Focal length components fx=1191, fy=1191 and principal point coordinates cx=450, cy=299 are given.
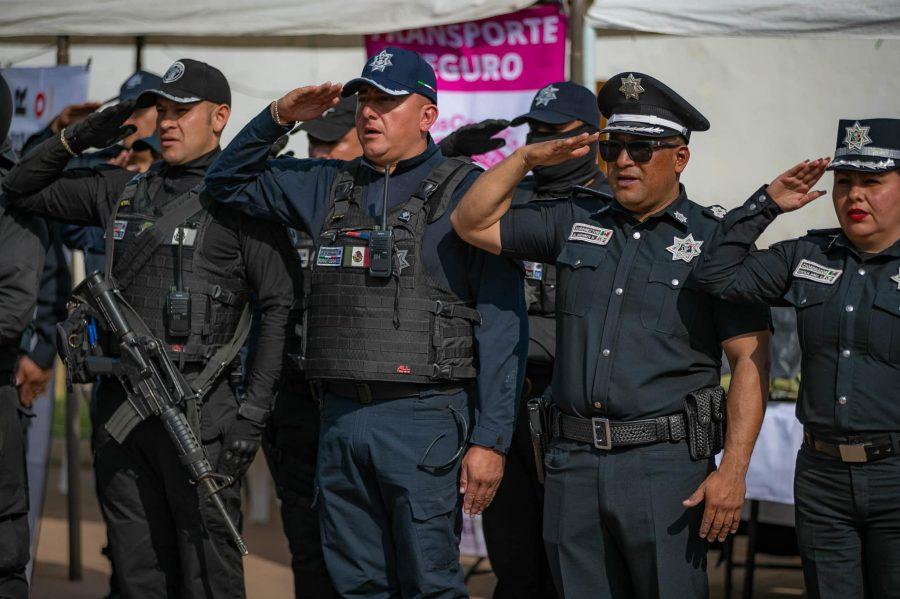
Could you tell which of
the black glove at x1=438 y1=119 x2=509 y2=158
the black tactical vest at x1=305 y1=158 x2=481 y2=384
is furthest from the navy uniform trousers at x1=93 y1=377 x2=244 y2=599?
the black glove at x1=438 y1=119 x2=509 y2=158

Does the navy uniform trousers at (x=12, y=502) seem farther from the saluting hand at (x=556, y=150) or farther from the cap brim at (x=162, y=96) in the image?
the saluting hand at (x=556, y=150)

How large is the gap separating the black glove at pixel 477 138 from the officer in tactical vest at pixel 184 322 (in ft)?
3.04

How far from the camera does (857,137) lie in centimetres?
370

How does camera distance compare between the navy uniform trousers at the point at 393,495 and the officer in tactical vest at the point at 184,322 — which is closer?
the navy uniform trousers at the point at 393,495

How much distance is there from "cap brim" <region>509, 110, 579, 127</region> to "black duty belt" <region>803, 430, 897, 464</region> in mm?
1931

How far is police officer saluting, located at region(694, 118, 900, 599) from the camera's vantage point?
357 cm

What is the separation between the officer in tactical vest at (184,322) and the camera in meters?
4.43

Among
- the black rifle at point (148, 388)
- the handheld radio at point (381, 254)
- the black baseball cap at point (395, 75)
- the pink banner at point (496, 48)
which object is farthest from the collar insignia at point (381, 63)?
the pink banner at point (496, 48)

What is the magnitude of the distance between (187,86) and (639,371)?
2.11m

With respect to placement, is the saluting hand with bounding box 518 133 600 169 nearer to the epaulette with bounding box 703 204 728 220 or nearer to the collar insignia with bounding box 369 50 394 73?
the epaulette with bounding box 703 204 728 220

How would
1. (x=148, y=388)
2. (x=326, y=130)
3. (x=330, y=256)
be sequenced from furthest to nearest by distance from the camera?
(x=326, y=130) → (x=148, y=388) → (x=330, y=256)

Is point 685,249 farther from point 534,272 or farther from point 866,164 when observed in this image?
point 534,272

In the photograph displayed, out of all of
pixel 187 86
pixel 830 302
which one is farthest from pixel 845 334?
pixel 187 86

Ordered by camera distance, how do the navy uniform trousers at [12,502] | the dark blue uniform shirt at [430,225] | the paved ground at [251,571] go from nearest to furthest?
the dark blue uniform shirt at [430,225] < the navy uniform trousers at [12,502] < the paved ground at [251,571]
